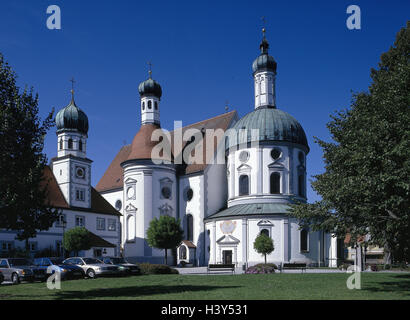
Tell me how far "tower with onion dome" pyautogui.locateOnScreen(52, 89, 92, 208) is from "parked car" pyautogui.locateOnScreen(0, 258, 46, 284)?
23.7 meters

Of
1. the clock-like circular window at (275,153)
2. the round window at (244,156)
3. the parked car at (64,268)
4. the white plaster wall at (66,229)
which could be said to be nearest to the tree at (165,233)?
the white plaster wall at (66,229)

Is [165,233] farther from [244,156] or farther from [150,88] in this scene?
[150,88]

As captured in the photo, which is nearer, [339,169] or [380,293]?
[380,293]

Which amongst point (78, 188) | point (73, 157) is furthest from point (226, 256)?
point (73, 157)

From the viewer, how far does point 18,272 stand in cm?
2834

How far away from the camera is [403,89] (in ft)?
64.8

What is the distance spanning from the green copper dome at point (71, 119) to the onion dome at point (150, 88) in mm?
11002

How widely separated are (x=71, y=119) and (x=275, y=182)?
24076mm

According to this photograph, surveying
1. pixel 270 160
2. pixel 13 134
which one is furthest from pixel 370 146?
pixel 270 160

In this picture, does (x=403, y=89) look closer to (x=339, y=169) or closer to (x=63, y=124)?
(x=339, y=169)

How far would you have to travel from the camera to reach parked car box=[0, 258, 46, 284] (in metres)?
28.3

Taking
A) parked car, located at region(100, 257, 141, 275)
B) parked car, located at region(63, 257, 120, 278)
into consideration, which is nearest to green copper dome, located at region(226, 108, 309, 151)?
parked car, located at region(100, 257, 141, 275)

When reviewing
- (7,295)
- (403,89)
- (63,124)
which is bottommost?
(7,295)
